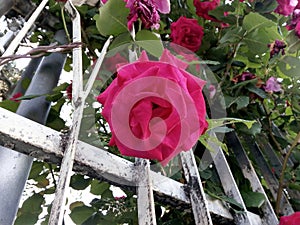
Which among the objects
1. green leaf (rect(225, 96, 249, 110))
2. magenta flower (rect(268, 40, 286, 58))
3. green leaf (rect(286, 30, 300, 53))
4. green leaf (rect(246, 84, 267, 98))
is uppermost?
green leaf (rect(286, 30, 300, 53))

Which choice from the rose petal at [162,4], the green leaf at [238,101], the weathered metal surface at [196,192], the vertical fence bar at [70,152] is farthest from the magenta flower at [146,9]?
the green leaf at [238,101]

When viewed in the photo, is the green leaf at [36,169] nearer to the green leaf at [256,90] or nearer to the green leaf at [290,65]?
the green leaf at [256,90]

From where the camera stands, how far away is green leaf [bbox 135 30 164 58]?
578 millimetres

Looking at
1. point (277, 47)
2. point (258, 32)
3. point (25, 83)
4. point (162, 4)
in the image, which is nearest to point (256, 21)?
point (258, 32)

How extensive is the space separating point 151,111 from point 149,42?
0.27m

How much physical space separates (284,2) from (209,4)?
181 millimetres

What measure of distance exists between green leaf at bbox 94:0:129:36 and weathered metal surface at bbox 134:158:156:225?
0.26 metres

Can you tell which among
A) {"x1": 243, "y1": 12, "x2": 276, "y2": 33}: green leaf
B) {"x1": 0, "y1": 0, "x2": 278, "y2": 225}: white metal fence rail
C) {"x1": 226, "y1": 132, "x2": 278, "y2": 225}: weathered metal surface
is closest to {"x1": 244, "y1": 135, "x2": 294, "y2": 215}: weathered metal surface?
{"x1": 226, "y1": 132, "x2": 278, "y2": 225}: weathered metal surface

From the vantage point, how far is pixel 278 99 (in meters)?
0.98

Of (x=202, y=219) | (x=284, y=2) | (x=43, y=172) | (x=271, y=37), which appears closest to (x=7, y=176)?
(x=202, y=219)

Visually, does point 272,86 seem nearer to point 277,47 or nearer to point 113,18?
point 277,47

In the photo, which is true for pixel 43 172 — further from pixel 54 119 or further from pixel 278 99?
pixel 278 99

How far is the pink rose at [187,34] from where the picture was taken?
83 centimetres

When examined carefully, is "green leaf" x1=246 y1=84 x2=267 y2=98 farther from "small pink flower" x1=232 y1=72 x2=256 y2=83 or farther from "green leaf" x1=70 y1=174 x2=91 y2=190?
"green leaf" x1=70 y1=174 x2=91 y2=190
